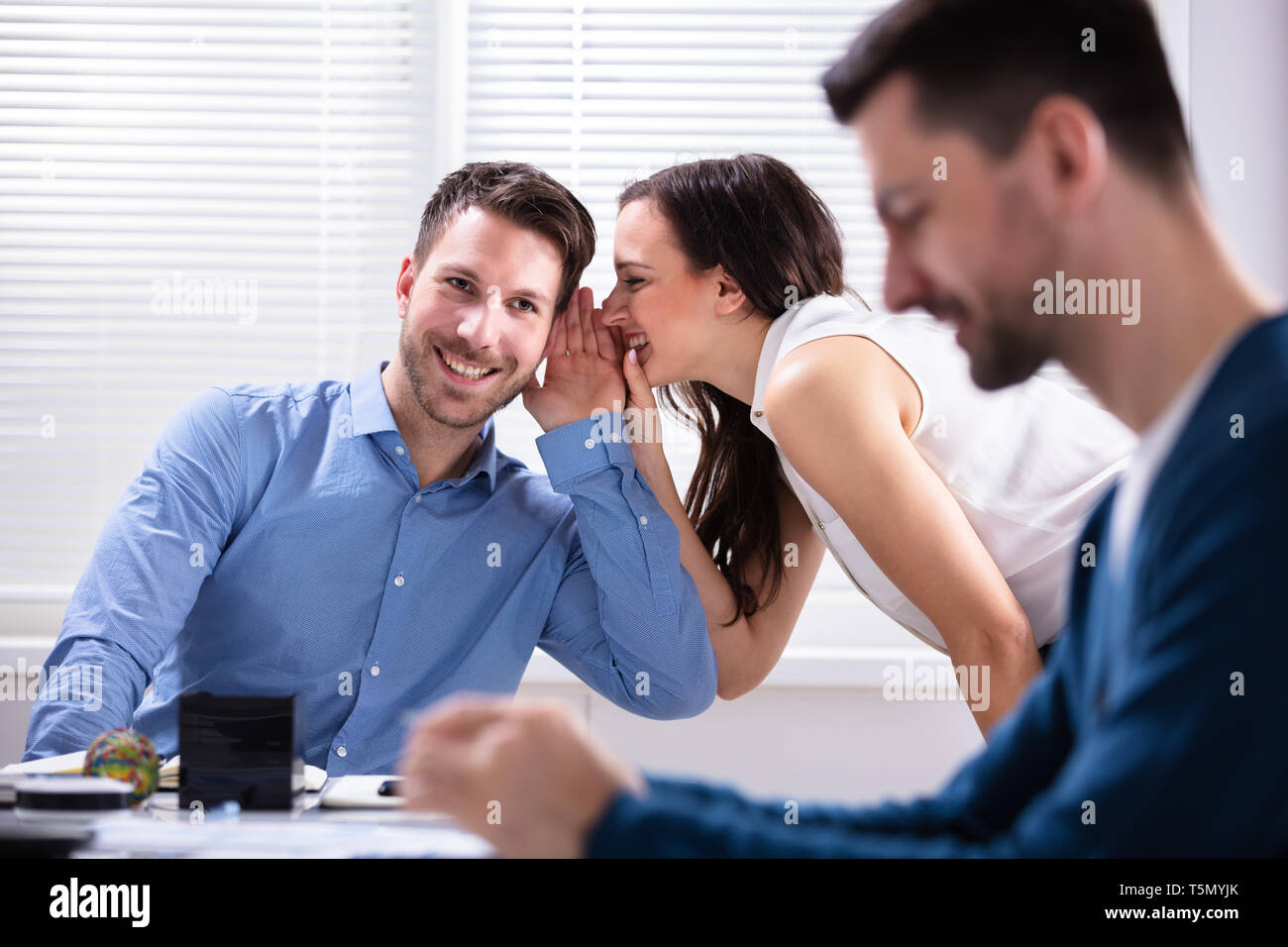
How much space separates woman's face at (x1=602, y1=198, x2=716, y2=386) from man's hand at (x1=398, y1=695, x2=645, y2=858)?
1.19 metres

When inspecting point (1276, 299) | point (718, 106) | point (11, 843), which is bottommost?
point (11, 843)

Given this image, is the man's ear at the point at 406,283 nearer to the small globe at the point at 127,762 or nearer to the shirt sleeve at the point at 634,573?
the shirt sleeve at the point at 634,573

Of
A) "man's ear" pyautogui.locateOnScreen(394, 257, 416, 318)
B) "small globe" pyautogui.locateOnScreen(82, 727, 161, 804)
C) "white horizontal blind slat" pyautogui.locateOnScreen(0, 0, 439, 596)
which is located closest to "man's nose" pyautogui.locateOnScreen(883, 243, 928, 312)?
"small globe" pyautogui.locateOnScreen(82, 727, 161, 804)

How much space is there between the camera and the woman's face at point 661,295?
1.63 metres

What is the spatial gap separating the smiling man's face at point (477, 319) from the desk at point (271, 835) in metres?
0.78

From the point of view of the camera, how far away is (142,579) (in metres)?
1.33

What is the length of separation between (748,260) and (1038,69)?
41.9 inches

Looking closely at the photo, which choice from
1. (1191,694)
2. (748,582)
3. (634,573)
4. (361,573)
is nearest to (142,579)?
(361,573)

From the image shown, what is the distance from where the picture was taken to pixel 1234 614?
412mm

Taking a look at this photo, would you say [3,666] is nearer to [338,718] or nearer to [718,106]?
[338,718]

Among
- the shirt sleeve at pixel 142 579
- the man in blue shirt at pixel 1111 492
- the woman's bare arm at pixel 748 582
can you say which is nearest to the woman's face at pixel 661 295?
the woman's bare arm at pixel 748 582

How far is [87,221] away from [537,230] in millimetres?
1398

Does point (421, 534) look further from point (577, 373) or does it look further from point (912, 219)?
point (912, 219)

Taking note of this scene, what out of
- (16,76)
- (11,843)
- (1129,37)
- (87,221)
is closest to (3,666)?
(87,221)
